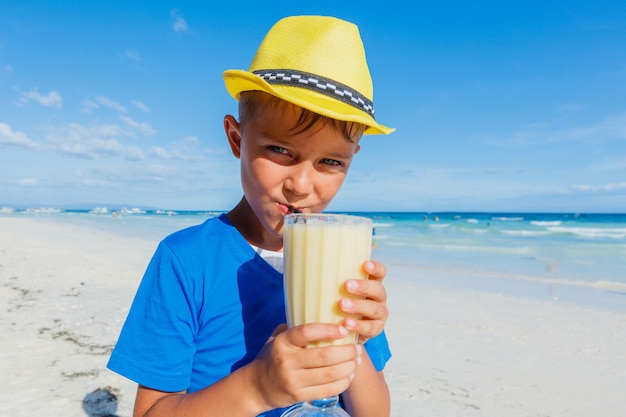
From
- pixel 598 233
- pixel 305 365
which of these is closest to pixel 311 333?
pixel 305 365

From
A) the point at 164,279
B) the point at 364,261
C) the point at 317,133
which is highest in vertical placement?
the point at 317,133

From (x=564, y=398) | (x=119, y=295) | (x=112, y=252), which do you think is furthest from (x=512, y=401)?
(x=112, y=252)

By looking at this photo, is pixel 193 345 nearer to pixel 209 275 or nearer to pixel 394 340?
pixel 209 275

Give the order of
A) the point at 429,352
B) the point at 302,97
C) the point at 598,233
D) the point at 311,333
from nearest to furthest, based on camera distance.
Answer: the point at 311,333 → the point at 302,97 → the point at 429,352 → the point at 598,233

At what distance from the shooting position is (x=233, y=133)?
1681mm

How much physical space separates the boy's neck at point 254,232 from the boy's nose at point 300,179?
29 cm

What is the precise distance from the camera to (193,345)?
1.48 meters

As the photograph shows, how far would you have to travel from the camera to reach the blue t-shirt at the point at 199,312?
1409 mm

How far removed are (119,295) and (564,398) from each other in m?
5.66

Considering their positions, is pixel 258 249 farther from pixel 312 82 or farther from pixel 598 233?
pixel 598 233

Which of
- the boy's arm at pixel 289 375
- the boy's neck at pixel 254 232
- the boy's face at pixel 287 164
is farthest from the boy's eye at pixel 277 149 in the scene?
the boy's arm at pixel 289 375

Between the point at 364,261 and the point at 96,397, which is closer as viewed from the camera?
the point at 364,261

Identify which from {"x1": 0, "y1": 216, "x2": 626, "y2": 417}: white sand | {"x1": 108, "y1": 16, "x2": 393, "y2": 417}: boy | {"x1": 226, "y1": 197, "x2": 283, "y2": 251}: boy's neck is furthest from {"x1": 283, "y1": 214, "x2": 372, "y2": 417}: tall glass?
{"x1": 0, "y1": 216, "x2": 626, "y2": 417}: white sand

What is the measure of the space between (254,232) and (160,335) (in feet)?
1.52
